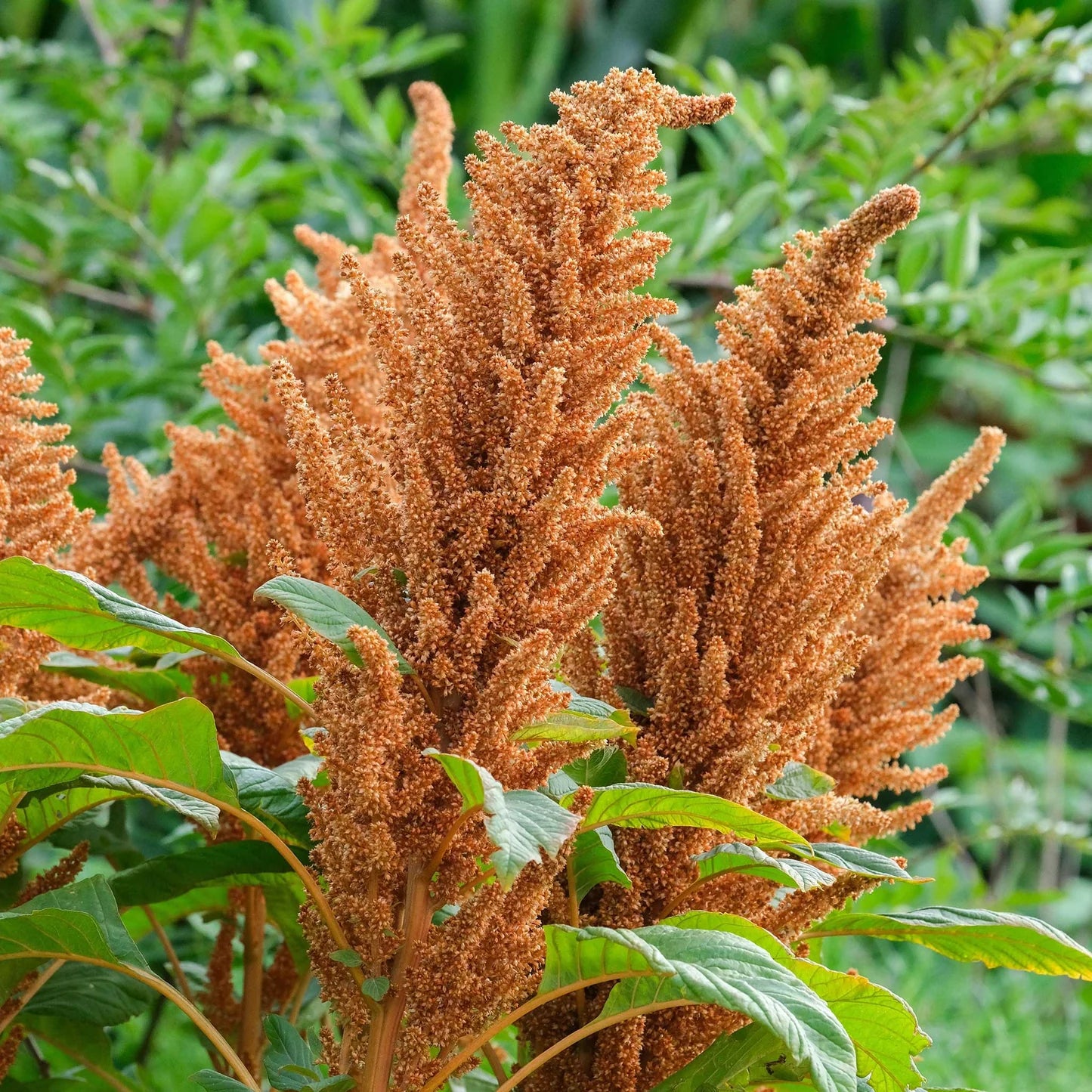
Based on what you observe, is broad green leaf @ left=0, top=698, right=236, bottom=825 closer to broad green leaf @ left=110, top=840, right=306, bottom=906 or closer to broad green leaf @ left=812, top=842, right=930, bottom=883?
broad green leaf @ left=110, top=840, right=306, bottom=906

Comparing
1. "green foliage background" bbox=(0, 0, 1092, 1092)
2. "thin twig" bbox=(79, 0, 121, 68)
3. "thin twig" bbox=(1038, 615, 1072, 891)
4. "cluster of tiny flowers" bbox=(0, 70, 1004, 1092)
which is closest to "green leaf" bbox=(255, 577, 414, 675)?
"cluster of tiny flowers" bbox=(0, 70, 1004, 1092)

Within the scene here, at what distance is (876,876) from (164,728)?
422 mm

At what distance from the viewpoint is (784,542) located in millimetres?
834

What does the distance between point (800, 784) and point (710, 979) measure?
0.81 ft

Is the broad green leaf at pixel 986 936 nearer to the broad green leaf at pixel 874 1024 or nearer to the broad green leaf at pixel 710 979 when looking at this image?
the broad green leaf at pixel 874 1024

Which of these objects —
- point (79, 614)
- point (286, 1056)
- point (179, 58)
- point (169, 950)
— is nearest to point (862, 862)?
point (286, 1056)

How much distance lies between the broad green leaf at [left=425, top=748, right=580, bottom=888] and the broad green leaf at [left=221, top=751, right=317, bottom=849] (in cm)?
25

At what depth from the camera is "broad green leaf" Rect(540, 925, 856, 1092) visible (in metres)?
0.63

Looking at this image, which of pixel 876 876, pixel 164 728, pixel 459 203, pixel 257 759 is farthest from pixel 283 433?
pixel 459 203

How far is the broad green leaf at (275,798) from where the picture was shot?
0.88 m

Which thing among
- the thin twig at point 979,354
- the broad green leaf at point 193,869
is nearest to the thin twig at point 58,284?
the thin twig at point 979,354

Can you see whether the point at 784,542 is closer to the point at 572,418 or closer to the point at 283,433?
the point at 572,418

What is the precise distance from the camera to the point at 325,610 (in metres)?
0.71

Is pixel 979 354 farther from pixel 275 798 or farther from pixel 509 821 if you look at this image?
pixel 509 821
